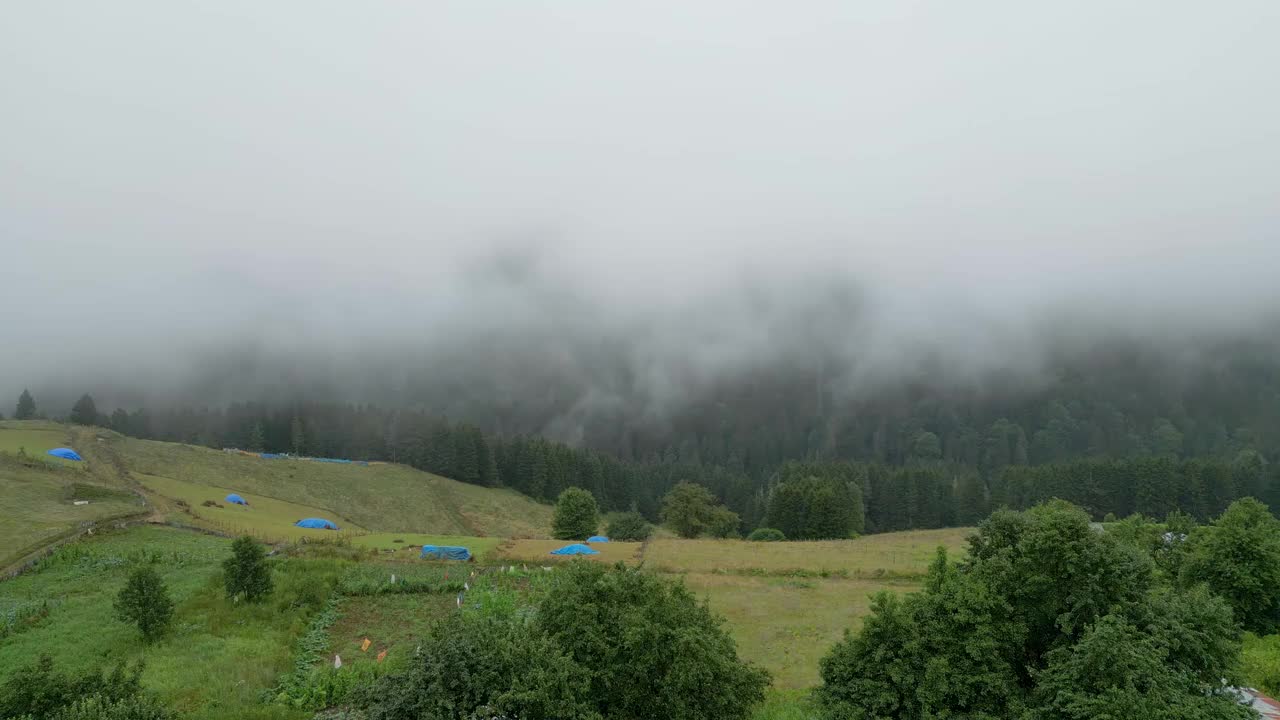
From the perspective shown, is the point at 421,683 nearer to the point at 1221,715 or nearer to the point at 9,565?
the point at 1221,715

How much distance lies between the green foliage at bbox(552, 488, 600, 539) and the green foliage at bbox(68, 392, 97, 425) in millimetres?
127985

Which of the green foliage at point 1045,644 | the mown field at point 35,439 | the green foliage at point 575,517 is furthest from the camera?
the green foliage at point 575,517

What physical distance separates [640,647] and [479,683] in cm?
423

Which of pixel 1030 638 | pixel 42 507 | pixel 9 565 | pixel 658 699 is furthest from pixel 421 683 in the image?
pixel 42 507

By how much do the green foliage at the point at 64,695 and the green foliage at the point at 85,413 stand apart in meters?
162

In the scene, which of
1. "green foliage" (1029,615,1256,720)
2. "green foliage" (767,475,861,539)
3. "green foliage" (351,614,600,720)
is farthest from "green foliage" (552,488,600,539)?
"green foliage" (1029,615,1256,720)

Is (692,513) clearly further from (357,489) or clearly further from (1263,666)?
(1263,666)

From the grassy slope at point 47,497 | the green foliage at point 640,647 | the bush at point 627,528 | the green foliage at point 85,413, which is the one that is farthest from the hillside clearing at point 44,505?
the green foliage at point 85,413

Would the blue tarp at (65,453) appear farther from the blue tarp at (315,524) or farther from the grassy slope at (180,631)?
the grassy slope at (180,631)

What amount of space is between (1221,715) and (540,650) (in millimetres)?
14863

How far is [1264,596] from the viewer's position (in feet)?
92.7

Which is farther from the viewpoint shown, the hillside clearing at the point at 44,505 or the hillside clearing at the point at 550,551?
the hillside clearing at the point at 550,551

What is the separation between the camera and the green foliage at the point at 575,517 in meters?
69.6

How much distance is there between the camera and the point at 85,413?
136 m
